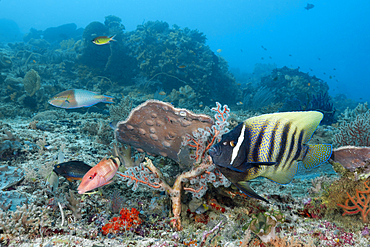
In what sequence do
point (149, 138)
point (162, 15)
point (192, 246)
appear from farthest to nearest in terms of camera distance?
point (162, 15) < point (149, 138) < point (192, 246)

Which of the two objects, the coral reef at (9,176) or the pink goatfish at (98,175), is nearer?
the pink goatfish at (98,175)

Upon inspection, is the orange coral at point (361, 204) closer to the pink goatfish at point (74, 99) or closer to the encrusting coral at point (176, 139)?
the encrusting coral at point (176, 139)

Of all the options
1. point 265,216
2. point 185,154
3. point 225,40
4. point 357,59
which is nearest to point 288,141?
point 265,216

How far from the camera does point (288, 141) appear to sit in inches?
46.4

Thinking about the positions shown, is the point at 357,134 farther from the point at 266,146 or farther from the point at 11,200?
the point at 11,200

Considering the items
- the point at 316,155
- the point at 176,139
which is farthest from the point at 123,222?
the point at 316,155

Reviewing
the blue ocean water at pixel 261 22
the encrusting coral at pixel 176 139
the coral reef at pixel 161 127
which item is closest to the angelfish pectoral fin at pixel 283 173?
the encrusting coral at pixel 176 139

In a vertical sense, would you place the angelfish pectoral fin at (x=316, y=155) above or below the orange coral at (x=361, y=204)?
above

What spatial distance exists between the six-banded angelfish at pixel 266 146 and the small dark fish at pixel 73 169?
1929 mm

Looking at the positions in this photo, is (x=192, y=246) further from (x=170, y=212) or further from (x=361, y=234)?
(x=361, y=234)

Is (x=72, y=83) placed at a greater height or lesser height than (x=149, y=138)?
lesser

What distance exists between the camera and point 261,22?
133m

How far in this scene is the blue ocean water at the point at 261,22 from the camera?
10131 cm

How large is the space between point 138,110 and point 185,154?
36.4 inches
